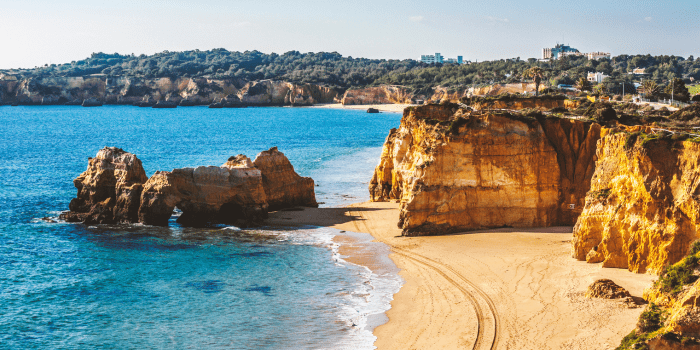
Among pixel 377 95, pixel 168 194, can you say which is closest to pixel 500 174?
pixel 168 194

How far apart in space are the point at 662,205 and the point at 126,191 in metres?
26.5

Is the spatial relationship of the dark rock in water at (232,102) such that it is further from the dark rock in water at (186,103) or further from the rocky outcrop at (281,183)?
the rocky outcrop at (281,183)

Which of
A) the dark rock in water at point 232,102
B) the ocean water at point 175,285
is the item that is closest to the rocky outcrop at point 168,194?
the ocean water at point 175,285

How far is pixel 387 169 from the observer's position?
4059 cm

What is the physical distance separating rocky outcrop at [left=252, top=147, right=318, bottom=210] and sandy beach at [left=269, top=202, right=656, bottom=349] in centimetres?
782

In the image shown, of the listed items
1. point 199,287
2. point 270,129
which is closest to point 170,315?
point 199,287

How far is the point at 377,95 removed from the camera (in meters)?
180

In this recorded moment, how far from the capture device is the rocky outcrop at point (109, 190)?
3431cm

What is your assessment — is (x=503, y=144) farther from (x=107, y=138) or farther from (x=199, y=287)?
Result: (x=107, y=138)

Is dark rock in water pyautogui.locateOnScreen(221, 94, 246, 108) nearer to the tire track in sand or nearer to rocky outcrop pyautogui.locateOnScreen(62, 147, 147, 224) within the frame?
rocky outcrop pyautogui.locateOnScreen(62, 147, 147, 224)

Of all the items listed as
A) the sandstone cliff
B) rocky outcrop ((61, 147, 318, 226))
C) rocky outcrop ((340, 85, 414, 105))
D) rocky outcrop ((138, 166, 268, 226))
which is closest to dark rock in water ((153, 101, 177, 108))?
rocky outcrop ((340, 85, 414, 105))

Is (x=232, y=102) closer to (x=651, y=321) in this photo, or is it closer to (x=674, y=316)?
(x=651, y=321)

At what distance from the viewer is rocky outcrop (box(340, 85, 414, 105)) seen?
17029 centimetres

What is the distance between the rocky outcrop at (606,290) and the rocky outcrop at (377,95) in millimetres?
148860
